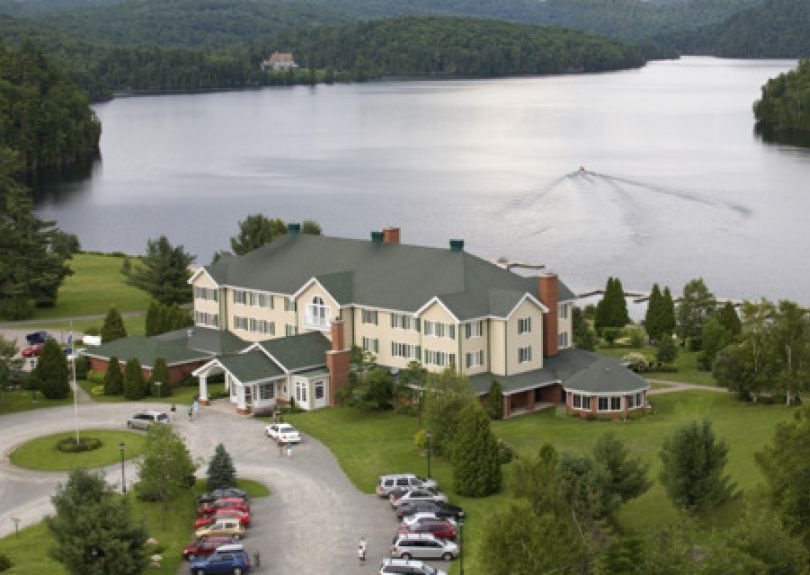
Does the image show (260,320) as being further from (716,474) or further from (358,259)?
(716,474)

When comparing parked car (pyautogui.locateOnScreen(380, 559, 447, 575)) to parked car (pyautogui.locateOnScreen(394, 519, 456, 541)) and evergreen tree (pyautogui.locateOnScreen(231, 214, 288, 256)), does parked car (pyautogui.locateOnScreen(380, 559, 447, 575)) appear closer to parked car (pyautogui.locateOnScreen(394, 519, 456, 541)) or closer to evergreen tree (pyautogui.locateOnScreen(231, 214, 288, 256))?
parked car (pyautogui.locateOnScreen(394, 519, 456, 541))

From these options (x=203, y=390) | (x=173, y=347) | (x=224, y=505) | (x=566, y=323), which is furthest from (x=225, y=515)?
(x=566, y=323)

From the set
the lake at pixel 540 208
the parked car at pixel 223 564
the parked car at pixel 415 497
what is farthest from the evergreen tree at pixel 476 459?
the lake at pixel 540 208

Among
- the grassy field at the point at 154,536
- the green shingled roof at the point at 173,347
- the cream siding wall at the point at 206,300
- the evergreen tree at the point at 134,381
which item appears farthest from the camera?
the cream siding wall at the point at 206,300

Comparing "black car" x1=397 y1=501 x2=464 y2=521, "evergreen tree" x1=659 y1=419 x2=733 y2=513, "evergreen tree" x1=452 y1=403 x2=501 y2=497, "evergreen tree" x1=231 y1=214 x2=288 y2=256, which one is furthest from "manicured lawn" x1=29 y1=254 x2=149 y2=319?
"evergreen tree" x1=659 y1=419 x2=733 y2=513

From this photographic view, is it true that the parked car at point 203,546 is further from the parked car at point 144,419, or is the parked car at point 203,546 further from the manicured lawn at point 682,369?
the manicured lawn at point 682,369

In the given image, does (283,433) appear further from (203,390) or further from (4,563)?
(4,563)

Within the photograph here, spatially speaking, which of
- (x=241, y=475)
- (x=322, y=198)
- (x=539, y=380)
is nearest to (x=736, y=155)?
(x=322, y=198)
